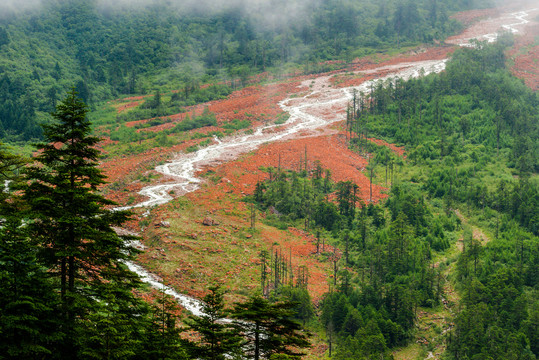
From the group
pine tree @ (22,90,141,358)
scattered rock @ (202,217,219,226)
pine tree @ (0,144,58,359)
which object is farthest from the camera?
scattered rock @ (202,217,219,226)

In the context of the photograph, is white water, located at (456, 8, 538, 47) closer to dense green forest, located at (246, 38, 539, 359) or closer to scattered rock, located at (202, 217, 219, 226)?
dense green forest, located at (246, 38, 539, 359)

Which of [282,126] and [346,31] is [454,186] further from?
[346,31]

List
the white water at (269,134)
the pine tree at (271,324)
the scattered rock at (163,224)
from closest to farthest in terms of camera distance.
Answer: the pine tree at (271,324), the scattered rock at (163,224), the white water at (269,134)

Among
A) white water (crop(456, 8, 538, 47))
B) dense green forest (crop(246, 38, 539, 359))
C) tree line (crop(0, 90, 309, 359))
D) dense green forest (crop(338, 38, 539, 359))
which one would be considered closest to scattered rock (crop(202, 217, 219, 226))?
dense green forest (crop(246, 38, 539, 359))

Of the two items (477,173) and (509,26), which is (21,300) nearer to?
(477,173)

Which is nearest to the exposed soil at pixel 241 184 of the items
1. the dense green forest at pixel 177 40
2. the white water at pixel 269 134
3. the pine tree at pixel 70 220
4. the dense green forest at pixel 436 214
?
the white water at pixel 269 134

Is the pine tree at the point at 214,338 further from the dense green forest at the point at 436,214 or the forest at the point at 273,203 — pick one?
the dense green forest at the point at 436,214

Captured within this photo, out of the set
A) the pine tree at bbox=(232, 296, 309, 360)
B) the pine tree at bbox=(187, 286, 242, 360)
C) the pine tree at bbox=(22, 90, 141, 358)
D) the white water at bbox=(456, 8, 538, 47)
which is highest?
the white water at bbox=(456, 8, 538, 47)

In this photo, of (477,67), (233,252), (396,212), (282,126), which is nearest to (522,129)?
(477,67)
